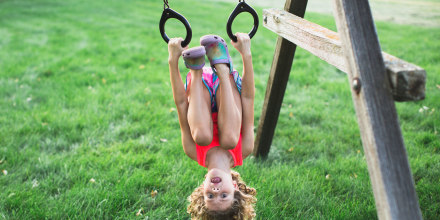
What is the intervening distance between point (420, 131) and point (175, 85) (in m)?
2.81

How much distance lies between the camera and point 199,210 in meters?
2.21

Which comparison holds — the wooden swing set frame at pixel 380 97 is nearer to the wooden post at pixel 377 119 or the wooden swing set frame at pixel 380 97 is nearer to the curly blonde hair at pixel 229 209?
the wooden post at pixel 377 119

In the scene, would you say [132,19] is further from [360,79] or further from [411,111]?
[360,79]

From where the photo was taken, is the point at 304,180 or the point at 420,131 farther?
the point at 420,131

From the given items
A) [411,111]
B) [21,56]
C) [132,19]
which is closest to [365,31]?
[411,111]

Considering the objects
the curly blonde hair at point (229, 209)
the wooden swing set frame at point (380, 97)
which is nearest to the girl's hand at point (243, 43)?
the wooden swing set frame at point (380, 97)

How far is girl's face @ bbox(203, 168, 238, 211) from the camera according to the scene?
6.95ft

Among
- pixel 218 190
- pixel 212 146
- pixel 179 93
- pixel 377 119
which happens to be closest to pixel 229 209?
pixel 218 190

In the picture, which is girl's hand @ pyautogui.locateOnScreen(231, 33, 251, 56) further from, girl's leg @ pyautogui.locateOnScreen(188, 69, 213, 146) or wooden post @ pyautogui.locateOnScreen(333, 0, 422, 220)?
wooden post @ pyautogui.locateOnScreen(333, 0, 422, 220)

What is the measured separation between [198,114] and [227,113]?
0.56 feet

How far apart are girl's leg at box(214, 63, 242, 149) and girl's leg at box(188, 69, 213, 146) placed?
8 cm

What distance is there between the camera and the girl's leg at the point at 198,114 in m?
2.06

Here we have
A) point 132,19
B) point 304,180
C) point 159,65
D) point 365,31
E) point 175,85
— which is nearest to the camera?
point 365,31

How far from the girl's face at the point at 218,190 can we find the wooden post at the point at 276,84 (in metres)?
1.08
